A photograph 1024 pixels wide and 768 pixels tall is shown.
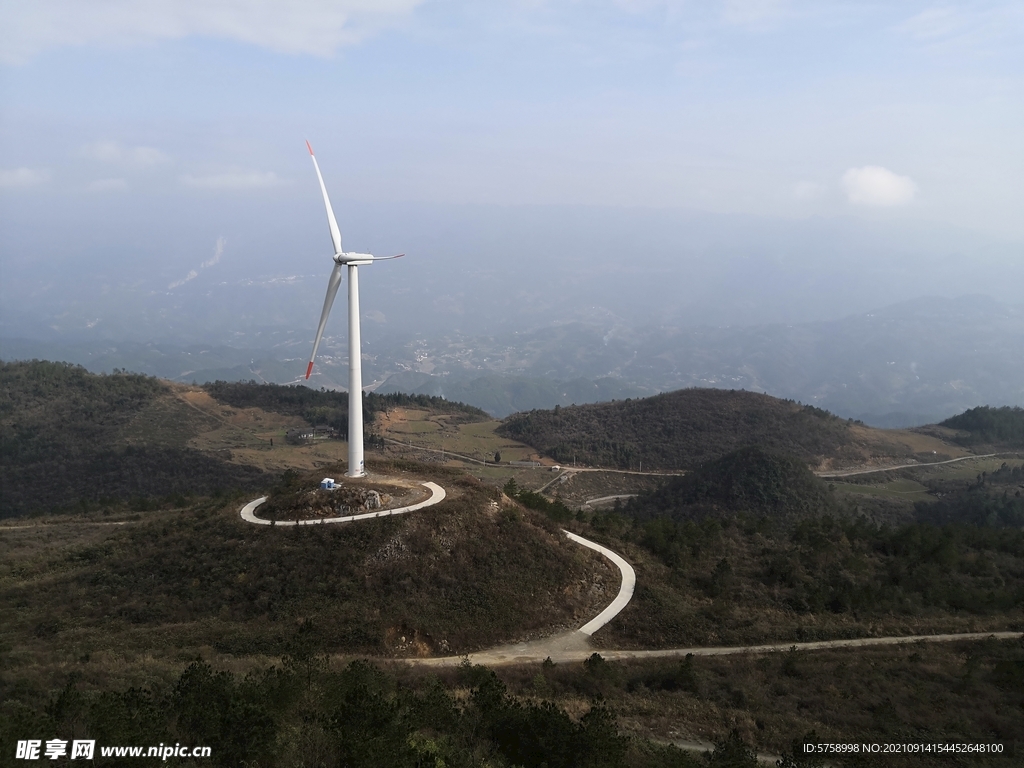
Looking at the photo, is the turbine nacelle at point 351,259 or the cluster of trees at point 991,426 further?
the cluster of trees at point 991,426

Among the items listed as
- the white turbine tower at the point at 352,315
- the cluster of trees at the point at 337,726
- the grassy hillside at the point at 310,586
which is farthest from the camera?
the white turbine tower at the point at 352,315

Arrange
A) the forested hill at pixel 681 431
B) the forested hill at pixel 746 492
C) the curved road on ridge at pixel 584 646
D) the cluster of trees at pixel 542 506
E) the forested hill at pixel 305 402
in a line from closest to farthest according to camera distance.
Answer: the curved road on ridge at pixel 584 646 → the cluster of trees at pixel 542 506 → the forested hill at pixel 746 492 → the forested hill at pixel 681 431 → the forested hill at pixel 305 402

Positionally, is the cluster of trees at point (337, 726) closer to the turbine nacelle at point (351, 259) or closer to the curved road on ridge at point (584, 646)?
the curved road on ridge at point (584, 646)

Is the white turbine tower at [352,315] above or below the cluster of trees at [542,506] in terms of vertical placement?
above

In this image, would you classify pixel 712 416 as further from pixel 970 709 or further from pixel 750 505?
pixel 970 709

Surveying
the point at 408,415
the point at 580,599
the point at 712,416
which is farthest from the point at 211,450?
the point at 712,416

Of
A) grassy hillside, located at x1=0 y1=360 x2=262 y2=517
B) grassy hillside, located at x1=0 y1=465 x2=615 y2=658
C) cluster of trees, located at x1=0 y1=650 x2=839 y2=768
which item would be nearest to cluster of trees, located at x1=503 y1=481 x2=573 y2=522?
grassy hillside, located at x1=0 y1=465 x2=615 y2=658

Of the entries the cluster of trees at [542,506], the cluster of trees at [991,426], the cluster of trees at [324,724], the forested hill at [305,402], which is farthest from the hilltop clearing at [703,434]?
the cluster of trees at [324,724]

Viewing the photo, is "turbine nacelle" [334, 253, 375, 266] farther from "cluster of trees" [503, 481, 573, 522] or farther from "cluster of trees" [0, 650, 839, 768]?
"cluster of trees" [0, 650, 839, 768]

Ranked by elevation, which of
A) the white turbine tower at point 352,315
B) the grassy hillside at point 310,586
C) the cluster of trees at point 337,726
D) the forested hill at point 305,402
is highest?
the white turbine tower at point 352,315
